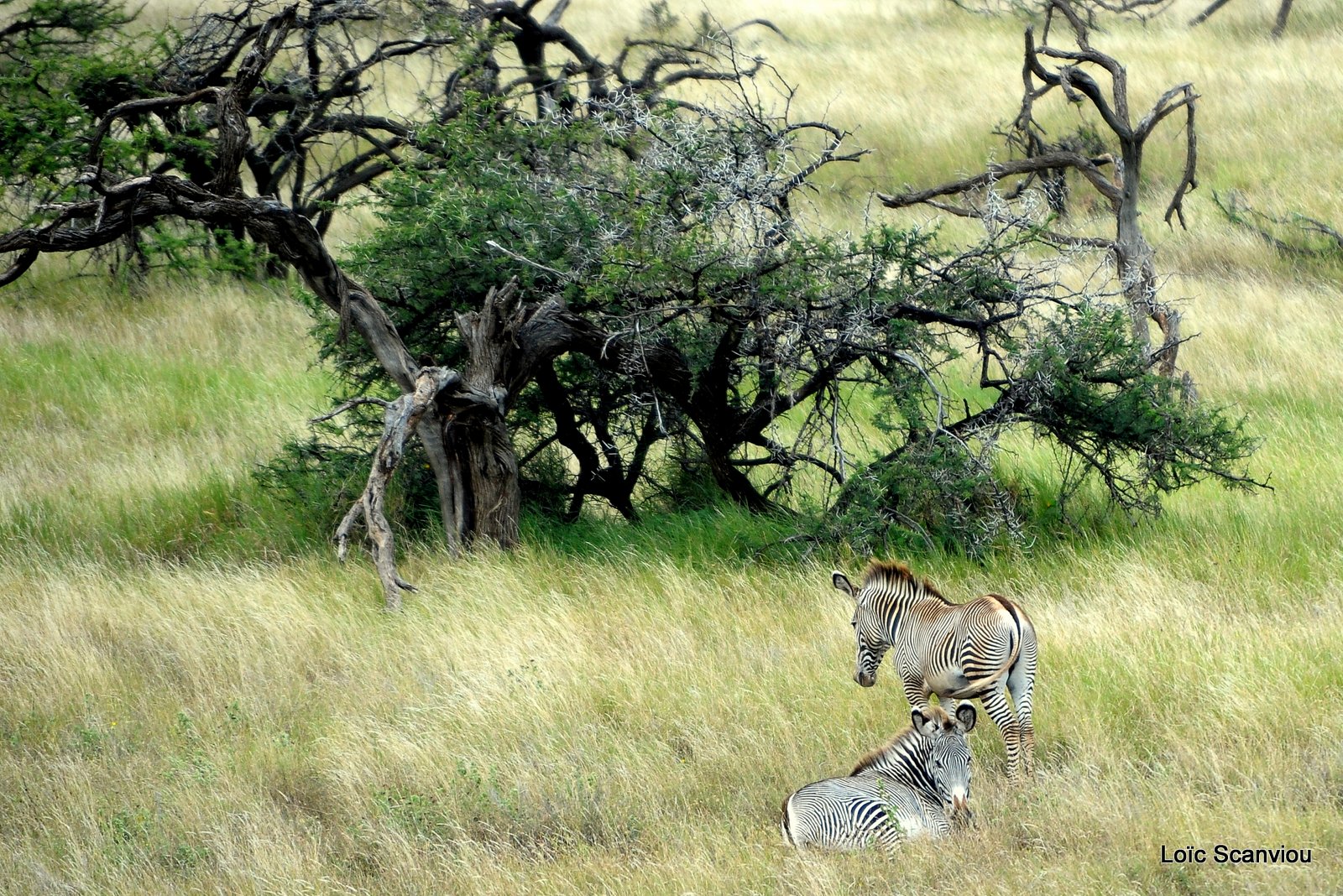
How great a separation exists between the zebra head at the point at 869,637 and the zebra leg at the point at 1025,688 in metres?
0.63

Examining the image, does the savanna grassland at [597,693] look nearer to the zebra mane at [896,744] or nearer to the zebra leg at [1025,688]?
the zebra leg at [1025,688]

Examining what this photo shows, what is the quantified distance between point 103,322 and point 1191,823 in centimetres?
1355

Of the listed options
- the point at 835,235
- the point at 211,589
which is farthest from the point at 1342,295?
the point at 211,589

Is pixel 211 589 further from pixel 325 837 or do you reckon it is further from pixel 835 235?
pixel 835 235

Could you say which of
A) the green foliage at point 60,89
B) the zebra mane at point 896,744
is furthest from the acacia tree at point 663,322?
the green foliage at point 60,89

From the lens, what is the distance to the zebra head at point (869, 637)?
5.27 metres

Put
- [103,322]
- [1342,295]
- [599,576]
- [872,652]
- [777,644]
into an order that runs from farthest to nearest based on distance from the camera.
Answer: [103,322]
[1342,295]
[599,576]
[777,644]
[872,652]

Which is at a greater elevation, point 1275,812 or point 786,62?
point 786,62

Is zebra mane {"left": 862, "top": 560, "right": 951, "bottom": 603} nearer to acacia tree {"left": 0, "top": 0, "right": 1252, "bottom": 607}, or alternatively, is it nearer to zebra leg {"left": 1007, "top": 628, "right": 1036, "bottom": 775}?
zebra leg {"left": 1007, "top": 628, "right": 1036, "bottom": 775}

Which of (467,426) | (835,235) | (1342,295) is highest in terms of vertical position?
(835,235)

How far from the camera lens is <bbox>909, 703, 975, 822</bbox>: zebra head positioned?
4289mm

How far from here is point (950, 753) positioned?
4.30 meters

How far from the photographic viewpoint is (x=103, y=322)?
14570 mm
